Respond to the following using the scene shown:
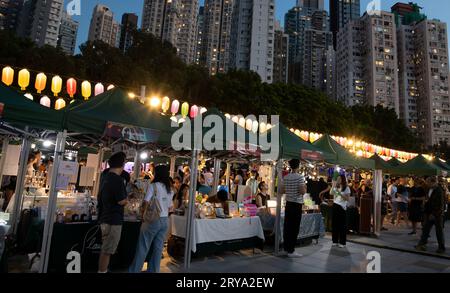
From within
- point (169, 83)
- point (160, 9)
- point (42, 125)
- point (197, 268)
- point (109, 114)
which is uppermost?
point (160, 9)

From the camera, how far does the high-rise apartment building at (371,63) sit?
98.0 m

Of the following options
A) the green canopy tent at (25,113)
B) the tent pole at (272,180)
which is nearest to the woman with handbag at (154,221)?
the green canopy tent at (25,113)

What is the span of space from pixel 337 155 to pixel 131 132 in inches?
242

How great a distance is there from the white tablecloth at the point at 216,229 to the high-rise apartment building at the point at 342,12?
592 feet

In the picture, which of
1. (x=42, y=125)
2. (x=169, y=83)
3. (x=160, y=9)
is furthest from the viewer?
(x=160, y=9)

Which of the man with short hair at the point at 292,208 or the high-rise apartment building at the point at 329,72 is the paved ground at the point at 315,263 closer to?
the man with short hair at the point at 292,208

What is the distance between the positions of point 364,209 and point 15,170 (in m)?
10.3

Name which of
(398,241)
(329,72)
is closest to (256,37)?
(329,72)

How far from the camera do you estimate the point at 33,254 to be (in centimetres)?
535

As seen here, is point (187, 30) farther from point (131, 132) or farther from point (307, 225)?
point (131, 132)

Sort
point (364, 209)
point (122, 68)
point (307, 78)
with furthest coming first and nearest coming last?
1. point (307, 78)
2. point (122, 68)
3. point (364, 209)

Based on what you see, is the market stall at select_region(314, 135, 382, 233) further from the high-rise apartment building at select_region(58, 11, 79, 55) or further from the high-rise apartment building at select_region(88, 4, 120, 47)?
the high-rise apartment building at select_region(58, 11, 79, 55)
